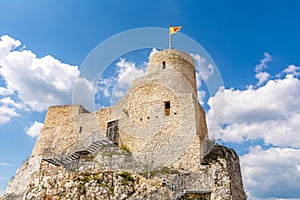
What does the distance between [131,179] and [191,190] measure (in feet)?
9.99

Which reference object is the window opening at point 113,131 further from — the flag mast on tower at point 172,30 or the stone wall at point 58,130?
the flag mast on tower at point 172,30

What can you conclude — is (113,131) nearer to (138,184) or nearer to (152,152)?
(152,152)

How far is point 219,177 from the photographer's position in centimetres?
1566

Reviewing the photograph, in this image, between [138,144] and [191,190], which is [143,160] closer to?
[138,144]

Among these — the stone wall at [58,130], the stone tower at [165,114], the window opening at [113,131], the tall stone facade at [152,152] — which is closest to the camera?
the tall stone facade at [152,152]

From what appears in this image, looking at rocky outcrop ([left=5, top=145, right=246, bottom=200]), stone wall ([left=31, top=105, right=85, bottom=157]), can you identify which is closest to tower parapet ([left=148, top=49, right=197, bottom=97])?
rocky outcrop ([left=5, top=145, right=246, bottom=200])

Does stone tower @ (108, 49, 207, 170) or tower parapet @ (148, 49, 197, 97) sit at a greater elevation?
tower parapet @ (148, 49, 197, 97)

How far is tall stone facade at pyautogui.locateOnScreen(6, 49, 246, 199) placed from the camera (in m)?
14.8

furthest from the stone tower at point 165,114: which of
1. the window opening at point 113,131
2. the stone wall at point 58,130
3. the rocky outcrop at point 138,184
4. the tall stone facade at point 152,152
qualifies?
the stone wall at point 58,130

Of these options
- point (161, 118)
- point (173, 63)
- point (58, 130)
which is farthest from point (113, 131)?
point (58, 130)

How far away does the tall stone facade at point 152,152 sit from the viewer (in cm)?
1476

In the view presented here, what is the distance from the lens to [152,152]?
1773 cm

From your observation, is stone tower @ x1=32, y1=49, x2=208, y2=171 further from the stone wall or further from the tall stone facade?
the stone wall

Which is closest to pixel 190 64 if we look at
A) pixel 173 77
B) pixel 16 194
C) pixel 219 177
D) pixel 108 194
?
pixel 173 77
